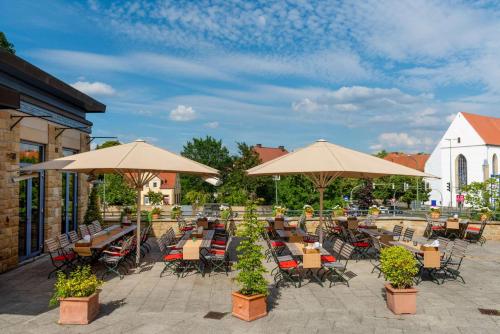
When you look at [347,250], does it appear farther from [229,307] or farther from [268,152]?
[268,152]

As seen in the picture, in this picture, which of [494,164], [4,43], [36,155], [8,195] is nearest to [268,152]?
[494,164]

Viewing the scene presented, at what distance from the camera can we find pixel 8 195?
10.8 m

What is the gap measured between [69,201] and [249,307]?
11001 mm

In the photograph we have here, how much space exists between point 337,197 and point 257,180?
16.0 meters

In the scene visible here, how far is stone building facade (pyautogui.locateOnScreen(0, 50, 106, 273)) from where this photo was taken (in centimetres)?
1077

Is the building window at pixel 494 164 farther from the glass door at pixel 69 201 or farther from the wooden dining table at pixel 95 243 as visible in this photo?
the wooden dining table at pixel 95 243

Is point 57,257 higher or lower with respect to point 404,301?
higher

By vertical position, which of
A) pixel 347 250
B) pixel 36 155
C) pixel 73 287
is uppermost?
pixel 36 155

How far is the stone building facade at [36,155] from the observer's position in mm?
10766

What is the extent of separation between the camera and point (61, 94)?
1380 cm

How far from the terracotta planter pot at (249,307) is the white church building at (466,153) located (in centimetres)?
5158

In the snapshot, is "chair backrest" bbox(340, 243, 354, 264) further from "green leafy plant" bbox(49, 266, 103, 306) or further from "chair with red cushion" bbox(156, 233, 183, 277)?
"green leafy plant" bbox(49, 266, 103, 306)

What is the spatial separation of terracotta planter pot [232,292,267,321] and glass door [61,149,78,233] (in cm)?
1020

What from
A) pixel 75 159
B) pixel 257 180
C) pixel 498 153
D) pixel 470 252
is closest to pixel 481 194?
pixel 470 252
